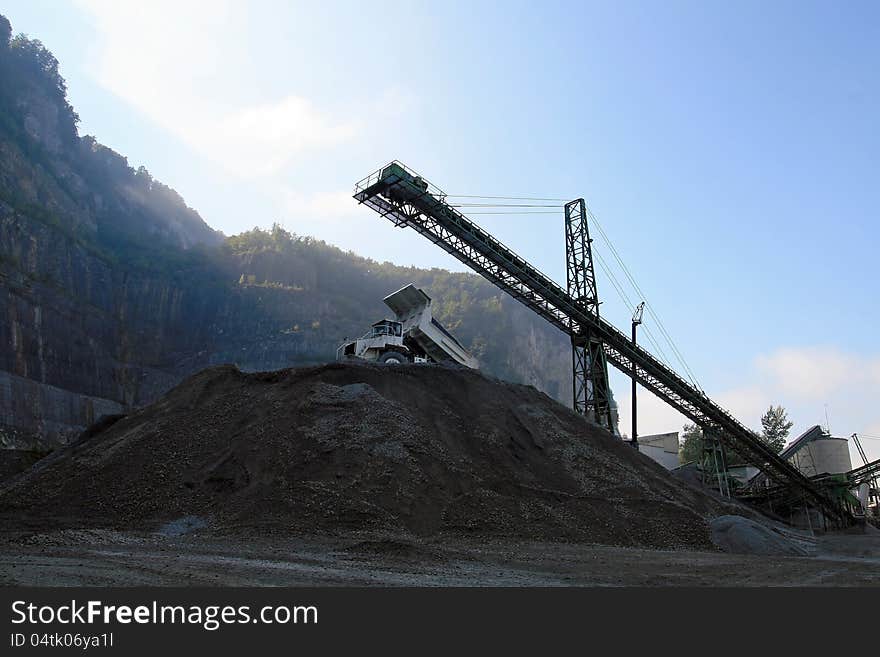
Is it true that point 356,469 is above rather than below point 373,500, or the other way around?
above

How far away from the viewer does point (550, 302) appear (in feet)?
94.0

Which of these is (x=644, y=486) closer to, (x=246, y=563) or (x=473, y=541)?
(x=473, y=541)

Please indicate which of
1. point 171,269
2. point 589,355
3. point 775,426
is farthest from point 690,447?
point 171,269

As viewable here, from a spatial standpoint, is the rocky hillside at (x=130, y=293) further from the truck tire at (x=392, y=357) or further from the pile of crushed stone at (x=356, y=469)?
the truck tire at (x=392, y=357)

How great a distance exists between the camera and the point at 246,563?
32.9 feet

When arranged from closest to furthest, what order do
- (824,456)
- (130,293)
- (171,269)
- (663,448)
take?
(824,456) < (663,448) < (130,293) < (171,269)

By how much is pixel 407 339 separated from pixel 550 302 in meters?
6.51

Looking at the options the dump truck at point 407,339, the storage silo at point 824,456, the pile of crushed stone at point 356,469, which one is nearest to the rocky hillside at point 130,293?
the pile of crushed stone at point 356,469

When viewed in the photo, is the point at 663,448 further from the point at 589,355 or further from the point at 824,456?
the point at 589,355

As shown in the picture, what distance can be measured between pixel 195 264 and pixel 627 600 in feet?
287

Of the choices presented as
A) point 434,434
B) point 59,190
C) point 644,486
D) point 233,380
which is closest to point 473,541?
point 434,434

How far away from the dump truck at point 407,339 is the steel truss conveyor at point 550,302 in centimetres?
258

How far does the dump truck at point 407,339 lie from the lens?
25.4 metres

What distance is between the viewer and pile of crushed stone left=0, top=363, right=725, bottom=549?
15539mm
